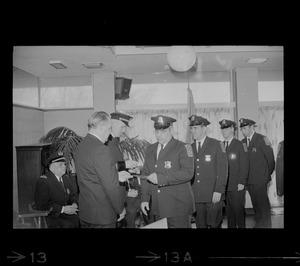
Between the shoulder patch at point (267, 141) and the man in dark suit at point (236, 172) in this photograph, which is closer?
the shoulder patch at point (267, 141)

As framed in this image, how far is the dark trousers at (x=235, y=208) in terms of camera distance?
2928 millimetres

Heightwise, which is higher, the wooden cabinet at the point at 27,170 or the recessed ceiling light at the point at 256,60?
the recessed ceiling light at the point at 256,60

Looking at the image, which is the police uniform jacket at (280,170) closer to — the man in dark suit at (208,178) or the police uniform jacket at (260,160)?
the police uniform jacket at (260,160)

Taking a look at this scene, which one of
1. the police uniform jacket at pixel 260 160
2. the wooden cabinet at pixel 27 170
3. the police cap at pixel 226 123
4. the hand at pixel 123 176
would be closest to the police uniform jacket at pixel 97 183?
the hand at pixel 123 176

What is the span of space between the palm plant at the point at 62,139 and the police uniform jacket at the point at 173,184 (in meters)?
0.76

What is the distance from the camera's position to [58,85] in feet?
9.86

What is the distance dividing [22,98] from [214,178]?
192 cm

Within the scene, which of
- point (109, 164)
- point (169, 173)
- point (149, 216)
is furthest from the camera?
point (149, 216)

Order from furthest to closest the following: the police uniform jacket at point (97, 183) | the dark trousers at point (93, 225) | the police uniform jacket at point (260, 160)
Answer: the police uniform jacket at point (260, 160) → the dark trousers at point (93, 225) → the police uniform jacket at point (97, 183)

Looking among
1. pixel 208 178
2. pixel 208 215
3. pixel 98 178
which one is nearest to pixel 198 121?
pixel 208 178

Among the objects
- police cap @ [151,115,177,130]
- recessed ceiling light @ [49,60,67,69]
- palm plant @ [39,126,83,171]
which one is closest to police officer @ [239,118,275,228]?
police cap @ [151,115,177,130]

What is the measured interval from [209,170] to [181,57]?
1091 millimetres
